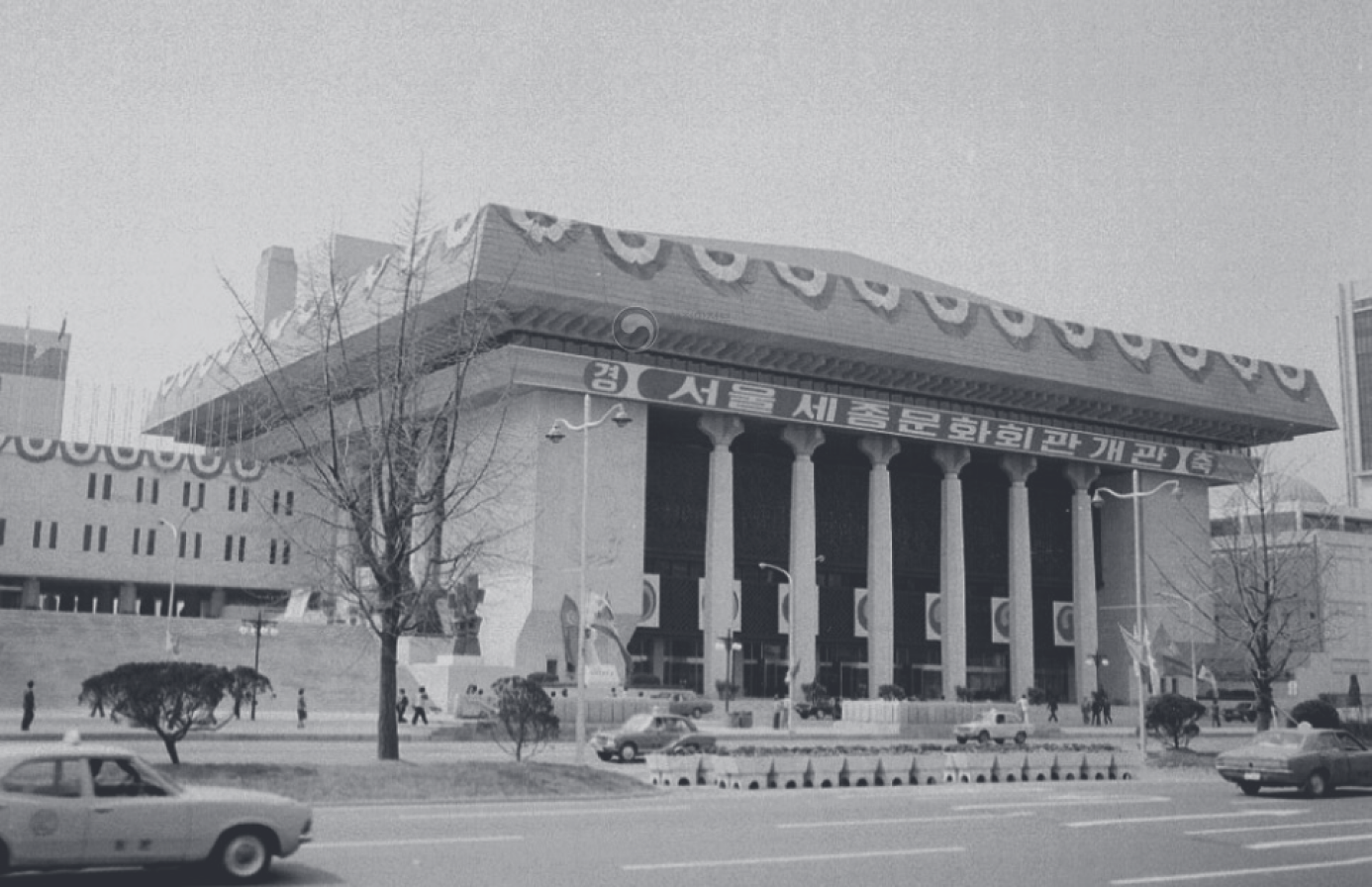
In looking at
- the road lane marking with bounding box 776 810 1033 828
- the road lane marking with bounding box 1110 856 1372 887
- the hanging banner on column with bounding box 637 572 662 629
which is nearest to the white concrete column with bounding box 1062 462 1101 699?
the hanging banner on column with bounding box 637 572 662 629

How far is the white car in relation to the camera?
12.5m

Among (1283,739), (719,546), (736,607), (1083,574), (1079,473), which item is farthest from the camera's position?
(1079,473)

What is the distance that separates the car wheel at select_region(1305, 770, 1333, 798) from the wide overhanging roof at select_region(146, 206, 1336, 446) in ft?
110

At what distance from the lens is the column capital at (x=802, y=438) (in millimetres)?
71188

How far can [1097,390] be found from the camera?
254 feet

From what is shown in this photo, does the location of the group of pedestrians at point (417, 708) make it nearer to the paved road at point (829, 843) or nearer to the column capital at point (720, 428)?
the column capital at point (720, 428)

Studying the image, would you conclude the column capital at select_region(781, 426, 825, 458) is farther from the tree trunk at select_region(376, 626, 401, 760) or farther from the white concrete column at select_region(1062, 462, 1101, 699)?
the tree trunk at select_region(376, 626, 401, 760)

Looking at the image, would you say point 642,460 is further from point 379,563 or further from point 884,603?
point 379,563

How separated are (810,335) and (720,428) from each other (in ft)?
22.7

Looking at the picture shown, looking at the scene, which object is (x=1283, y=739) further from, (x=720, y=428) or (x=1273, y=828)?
(x=720, y=428)

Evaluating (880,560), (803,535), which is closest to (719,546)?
(803,535)

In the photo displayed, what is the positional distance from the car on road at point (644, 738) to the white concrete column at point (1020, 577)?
4773 cm

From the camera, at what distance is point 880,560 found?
242ft

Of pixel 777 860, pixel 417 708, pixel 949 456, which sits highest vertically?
pixel 949 456
